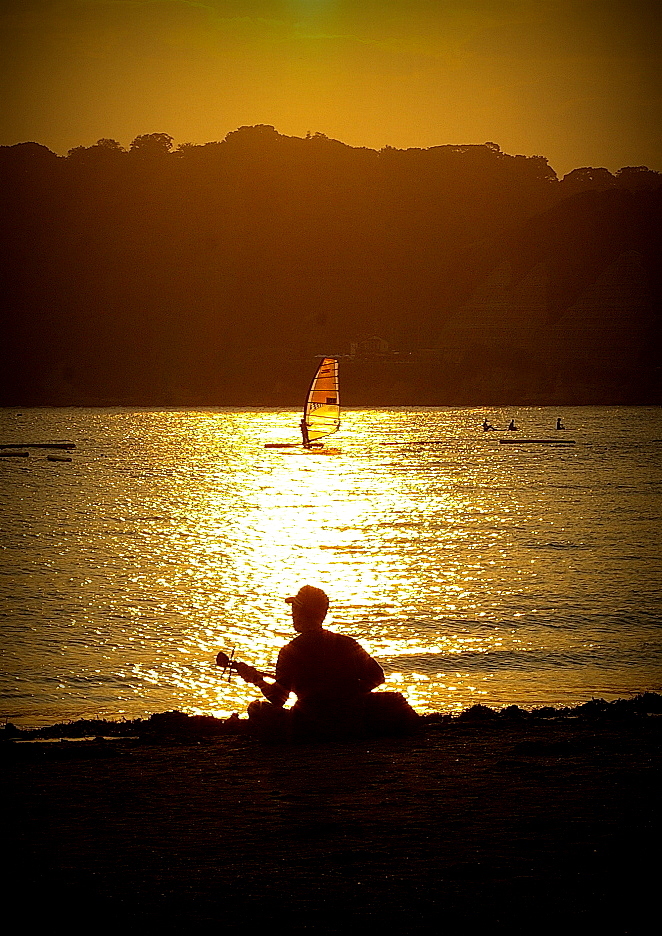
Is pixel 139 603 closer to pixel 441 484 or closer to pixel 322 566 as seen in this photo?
pixel 322 566

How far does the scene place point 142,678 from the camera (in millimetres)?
17875

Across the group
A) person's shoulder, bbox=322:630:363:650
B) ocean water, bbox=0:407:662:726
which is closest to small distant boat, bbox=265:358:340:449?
ocean water, bbox=0:407:662:726

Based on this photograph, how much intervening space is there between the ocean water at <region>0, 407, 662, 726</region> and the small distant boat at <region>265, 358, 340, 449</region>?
97.2 ft

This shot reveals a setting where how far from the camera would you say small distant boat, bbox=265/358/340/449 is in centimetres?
11012

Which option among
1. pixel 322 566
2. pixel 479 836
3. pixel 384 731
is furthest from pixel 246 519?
pixel 479 836

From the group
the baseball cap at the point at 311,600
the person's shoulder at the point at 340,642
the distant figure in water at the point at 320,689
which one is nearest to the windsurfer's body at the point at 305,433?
the distant figure in water at the point at 320,689

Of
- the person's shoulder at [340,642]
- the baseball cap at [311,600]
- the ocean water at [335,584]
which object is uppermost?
the baseball cap at [311,600]

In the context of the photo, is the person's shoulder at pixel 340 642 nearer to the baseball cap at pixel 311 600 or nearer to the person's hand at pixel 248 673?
the baseball cap at pixel 311 600

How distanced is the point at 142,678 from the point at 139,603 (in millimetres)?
8943

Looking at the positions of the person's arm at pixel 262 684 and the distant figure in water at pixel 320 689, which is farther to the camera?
the person's arm at pixel 262 684

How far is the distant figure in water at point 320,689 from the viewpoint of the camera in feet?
34.4

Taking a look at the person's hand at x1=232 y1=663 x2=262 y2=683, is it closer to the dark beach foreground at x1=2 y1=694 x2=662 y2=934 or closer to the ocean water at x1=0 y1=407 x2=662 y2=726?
the dark beach foreground at x1=2 y1=694 x2=662 y2=934

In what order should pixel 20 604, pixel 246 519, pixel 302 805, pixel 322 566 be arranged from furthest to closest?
1. pixel 246 519
2. pixel 322 566
3. pixel 20 604
4. pixel 302 805

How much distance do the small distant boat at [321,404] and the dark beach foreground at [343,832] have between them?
9460 centimetres
